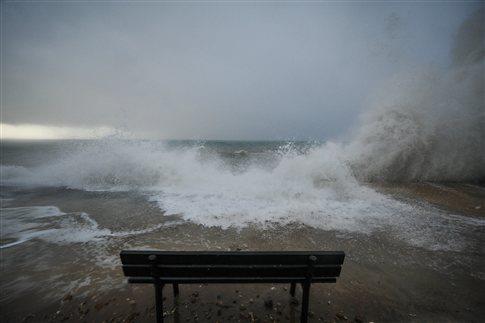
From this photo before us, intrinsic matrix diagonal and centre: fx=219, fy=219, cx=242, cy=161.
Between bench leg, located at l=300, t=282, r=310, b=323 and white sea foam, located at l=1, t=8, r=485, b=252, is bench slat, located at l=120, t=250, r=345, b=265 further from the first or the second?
white sea foam, located at l=1, t=8, r=485, b=252

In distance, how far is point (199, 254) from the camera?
7.99 ft

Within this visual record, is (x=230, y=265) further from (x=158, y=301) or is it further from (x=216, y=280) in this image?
(x=158, y=301)

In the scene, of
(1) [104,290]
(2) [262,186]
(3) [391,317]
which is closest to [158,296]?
(1) [104,290]

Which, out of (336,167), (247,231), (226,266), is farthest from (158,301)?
(336,167)

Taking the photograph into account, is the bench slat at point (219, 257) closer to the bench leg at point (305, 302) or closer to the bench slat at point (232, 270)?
the bench slat at point (232, 270)

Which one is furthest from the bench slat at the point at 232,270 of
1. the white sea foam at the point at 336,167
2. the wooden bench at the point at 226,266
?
the white sea foam at the point at 336,167

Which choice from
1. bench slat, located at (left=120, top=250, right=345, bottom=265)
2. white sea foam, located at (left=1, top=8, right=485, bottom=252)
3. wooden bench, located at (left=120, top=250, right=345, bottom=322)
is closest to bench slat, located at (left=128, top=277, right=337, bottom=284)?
wooden bench, located at (left=120, top=250, right=345, bottom=322)

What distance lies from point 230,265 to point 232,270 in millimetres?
73

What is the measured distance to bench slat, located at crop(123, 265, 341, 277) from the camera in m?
2.49

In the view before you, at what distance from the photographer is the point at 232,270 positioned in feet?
8.23

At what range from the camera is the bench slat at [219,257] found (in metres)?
2.43

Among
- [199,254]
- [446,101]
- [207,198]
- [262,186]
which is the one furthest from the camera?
[446,101]

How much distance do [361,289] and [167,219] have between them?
5.20 meters

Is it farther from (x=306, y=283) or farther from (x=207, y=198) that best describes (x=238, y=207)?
(x=306, y=283)
